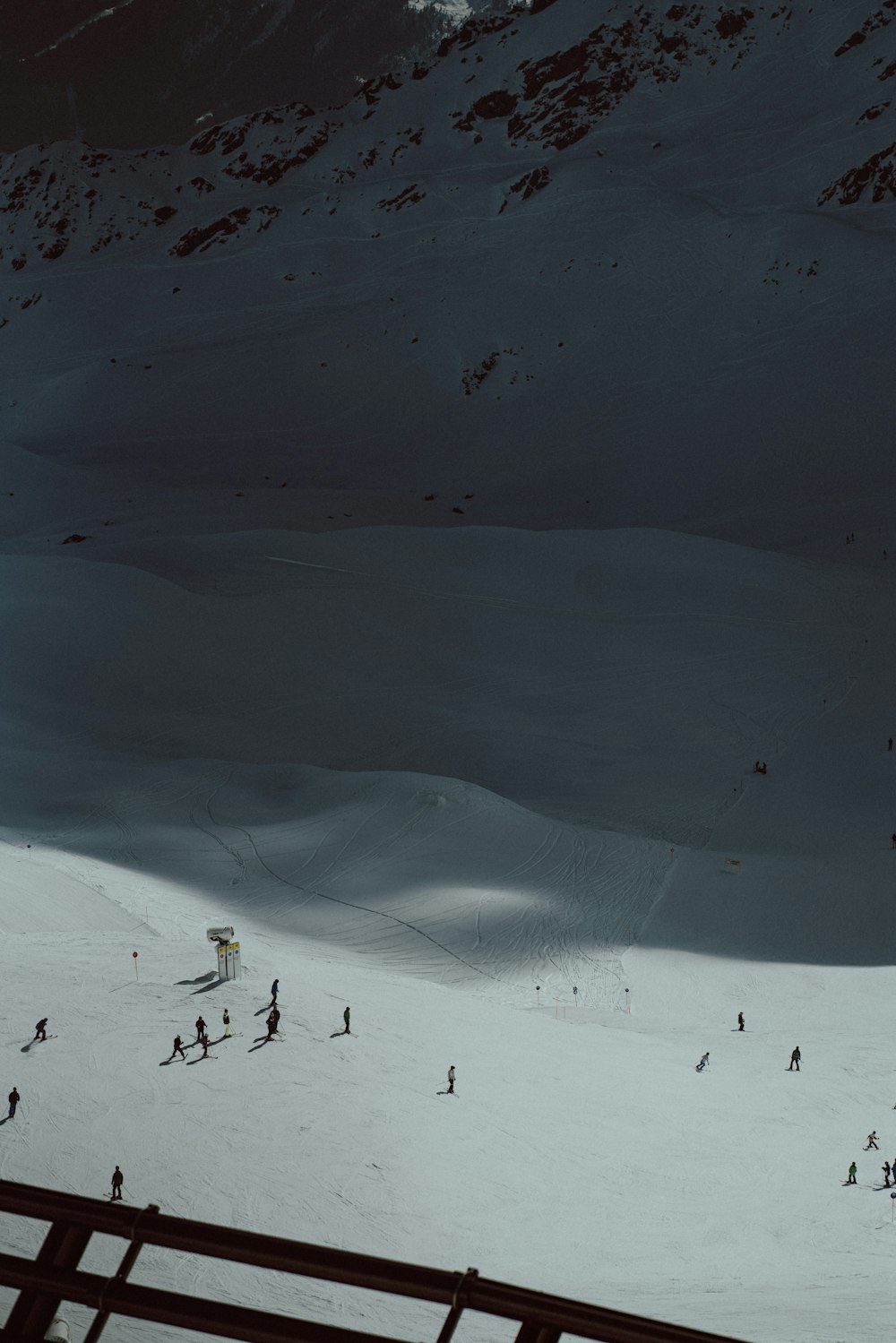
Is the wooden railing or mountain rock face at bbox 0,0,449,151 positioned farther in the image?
mountain rock face at bbox 0,0,449,151

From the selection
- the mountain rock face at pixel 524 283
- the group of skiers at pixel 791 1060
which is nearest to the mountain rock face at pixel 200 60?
the mountain rock face at pixel 524 283

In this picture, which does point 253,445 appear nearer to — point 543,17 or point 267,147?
point 267,147

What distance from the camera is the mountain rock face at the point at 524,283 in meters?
54.1

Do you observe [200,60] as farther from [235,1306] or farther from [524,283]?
[235,1306]

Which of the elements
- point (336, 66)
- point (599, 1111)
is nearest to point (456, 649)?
point (599, 1111)

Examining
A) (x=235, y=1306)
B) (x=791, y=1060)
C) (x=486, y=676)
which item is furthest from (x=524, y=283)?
(x=235, y=1306)

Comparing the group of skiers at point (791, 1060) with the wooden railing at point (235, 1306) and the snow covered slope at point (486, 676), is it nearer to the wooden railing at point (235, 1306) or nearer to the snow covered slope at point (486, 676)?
the snow covered slope at point (486, 676)

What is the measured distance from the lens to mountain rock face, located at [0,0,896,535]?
177 ft

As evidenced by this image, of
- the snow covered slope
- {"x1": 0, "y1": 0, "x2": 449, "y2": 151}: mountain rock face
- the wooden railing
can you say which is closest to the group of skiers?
the snow covered slope

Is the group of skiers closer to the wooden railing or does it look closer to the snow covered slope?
the snow covered slope

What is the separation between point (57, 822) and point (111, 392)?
4533cm

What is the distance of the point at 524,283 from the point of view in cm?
6312

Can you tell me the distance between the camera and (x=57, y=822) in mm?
23672

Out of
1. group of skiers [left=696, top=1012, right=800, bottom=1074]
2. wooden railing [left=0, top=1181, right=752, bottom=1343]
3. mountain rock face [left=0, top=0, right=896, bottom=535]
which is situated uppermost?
mountain rock face [left=0, top=0, right=896, bottom=535]
